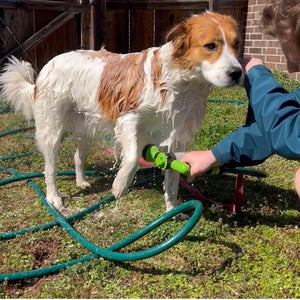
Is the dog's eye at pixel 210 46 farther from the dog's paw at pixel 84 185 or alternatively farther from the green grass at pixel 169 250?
the dog's paw at pixel 84 185

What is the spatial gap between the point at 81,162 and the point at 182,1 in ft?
23.2

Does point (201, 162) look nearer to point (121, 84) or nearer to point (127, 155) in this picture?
point (127, 155)

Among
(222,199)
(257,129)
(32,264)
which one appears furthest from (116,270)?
(222,199)

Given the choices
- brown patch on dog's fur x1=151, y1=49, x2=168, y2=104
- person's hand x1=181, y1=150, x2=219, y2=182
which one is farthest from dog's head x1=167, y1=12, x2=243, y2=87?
person's hand x1=181, y1=150, x2=219, y2=182

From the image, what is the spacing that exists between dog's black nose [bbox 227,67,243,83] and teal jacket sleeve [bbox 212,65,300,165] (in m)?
0.24

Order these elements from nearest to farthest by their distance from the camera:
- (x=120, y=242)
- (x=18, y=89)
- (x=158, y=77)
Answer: (x=120, y=242)
(x=158, y=77)
(x=18, y=89)

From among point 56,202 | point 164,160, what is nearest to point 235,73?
point 164,160

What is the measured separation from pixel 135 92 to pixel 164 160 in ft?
2.47

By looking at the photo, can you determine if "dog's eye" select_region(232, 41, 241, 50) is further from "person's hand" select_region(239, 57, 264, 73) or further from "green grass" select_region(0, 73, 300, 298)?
"green grass" select_region(0, 73, 300, 298)

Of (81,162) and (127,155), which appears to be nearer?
(127,155)

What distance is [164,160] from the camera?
10.4 feet

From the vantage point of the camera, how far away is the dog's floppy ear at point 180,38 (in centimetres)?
329

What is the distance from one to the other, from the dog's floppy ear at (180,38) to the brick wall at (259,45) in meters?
6.86

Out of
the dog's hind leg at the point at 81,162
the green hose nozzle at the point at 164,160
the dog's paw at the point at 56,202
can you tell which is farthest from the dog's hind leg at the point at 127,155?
the dog's hind leg at the point at 81,162
